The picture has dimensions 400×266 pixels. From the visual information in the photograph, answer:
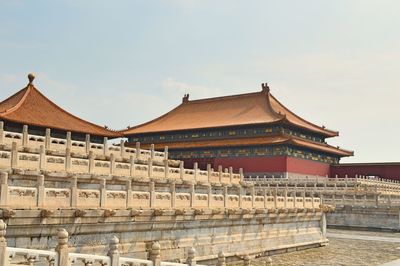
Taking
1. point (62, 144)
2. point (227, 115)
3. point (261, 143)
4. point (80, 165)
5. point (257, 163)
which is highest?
point (227, 115)

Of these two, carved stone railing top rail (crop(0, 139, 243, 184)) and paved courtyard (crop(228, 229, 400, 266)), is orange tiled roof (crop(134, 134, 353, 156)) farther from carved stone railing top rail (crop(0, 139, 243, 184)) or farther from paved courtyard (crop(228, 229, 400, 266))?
carved stone railing top rail (crop(0, 139, 243, 184))

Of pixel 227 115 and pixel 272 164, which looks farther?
pixel 227 115

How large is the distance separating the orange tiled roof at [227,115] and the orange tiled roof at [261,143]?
5.63ft

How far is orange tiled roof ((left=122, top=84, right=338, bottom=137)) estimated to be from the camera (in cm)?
5256

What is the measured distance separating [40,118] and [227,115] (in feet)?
92.8

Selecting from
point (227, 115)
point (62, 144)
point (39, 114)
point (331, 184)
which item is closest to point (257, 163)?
point (227, 115)

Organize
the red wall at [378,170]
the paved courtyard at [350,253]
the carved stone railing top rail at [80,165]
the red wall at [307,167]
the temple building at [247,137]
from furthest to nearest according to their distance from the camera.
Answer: the red wall at [378,170]
the temple building at [247,137]
the red wall at [307,167]
the paved courtyard at [350,253]
the carved stone railing top rail at [80,165]

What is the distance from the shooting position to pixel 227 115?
184 feet

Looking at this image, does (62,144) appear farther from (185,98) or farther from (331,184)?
(185,98)

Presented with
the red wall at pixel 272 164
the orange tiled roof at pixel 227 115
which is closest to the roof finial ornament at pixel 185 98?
the orange tiled roof at pixel 227 115

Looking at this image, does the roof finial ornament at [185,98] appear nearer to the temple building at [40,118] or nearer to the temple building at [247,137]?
the temple building at [247,137]

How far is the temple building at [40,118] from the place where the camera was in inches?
1160

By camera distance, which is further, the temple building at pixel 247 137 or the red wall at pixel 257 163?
the temple building at pixel 247 137

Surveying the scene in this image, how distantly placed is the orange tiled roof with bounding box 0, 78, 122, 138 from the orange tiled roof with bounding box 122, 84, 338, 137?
19921 mm
